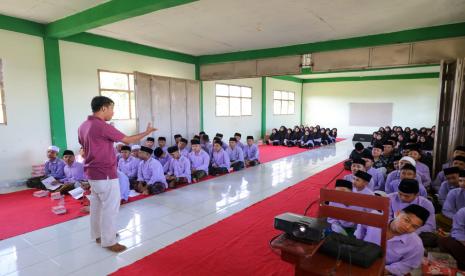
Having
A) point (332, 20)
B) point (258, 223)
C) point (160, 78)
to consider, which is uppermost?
point (332, 20)

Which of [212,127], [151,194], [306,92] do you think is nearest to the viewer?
[151,194]

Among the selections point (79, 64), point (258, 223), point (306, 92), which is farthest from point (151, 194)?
point (306, 92)

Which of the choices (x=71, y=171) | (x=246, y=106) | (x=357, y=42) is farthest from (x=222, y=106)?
(x=71, y=171)

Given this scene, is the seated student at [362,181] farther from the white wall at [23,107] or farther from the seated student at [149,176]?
the white wall at [23,107]

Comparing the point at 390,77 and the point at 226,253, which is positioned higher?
the point at 390,77

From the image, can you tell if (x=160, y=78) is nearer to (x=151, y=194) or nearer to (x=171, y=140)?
(x=171, y=140)

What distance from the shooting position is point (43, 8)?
461 cm

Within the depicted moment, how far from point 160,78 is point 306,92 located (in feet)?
37.5

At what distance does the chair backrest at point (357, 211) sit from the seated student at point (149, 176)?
145 inches

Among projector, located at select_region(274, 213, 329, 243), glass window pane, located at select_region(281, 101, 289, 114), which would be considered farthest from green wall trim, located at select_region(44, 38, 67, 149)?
glass window pane, located at select_region(281, 101, 289, 114)

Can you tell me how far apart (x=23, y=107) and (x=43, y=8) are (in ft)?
6.41

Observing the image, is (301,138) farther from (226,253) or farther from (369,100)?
(226,253)

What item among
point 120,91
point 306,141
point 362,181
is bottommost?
point 306,141

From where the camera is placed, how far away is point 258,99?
12.8m
